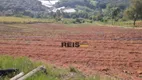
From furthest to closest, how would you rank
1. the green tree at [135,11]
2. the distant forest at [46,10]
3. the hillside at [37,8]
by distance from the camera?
the hillside at [37,8], the distant forest at [46,10], the green tree at [135,11]

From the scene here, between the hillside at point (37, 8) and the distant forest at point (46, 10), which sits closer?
the distant forest at point (46, 10)

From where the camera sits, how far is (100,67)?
13.6 metres

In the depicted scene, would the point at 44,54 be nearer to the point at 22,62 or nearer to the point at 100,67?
the point at 100,67

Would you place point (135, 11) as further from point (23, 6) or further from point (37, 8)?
point (37, 8)

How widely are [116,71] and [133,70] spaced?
908 millimetres

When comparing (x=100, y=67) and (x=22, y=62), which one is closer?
(x=22, y=62)

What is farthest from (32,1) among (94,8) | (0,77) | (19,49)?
(0,77)

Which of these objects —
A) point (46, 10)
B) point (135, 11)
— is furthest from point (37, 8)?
point (135, 11)

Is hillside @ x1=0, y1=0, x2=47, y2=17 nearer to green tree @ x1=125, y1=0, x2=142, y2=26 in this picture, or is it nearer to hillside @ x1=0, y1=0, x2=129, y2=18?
hillside @ x1=0, y1=0, x2=129, y2=18

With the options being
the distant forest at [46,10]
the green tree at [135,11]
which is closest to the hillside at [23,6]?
the distant forest at [46,10]

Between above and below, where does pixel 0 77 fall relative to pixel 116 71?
above

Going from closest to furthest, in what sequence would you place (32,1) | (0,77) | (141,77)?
(0,77), (141,77), (32,1)

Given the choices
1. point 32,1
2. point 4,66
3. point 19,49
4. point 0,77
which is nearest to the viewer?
point 0,77

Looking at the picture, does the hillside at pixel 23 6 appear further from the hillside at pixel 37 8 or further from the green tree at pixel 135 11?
the green tree at pixel 135 11
